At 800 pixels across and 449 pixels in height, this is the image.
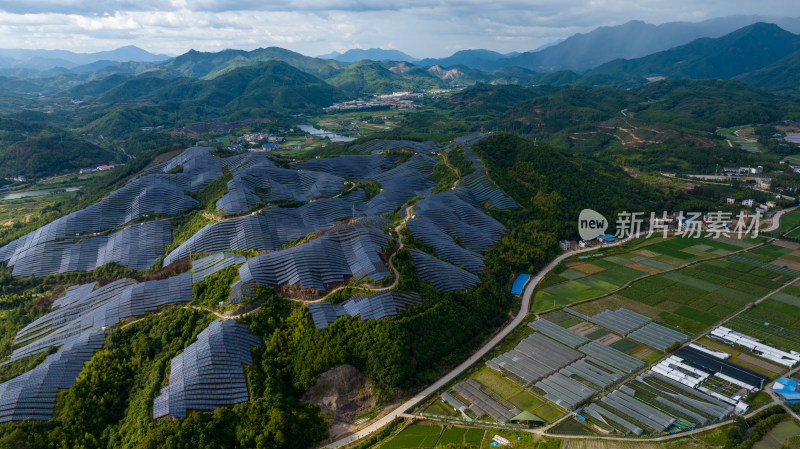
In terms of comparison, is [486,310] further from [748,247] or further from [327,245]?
[748,247]

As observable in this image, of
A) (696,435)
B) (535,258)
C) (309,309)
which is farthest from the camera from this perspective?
(535,258)

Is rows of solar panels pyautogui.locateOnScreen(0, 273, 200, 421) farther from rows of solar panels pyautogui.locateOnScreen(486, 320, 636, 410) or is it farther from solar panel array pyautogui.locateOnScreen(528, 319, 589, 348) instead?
solar panel array pyautogui.locateOnScreen(528, 319, 589, 348)

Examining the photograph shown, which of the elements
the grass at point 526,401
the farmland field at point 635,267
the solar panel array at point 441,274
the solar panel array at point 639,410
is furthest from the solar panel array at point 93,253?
the solar panel array at point 639,410

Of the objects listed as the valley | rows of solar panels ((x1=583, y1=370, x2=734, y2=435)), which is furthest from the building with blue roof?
rows of solar panels ((x1=583, y1=370, x2=734, y2=435))

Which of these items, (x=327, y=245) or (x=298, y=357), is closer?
(x=298, y=357)

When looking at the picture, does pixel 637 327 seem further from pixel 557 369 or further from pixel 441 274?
pixel 441 274

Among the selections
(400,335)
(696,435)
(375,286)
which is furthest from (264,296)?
(696,435)

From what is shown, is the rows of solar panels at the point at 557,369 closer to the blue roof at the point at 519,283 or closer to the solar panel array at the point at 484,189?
the blue roof at the point at 519,283
